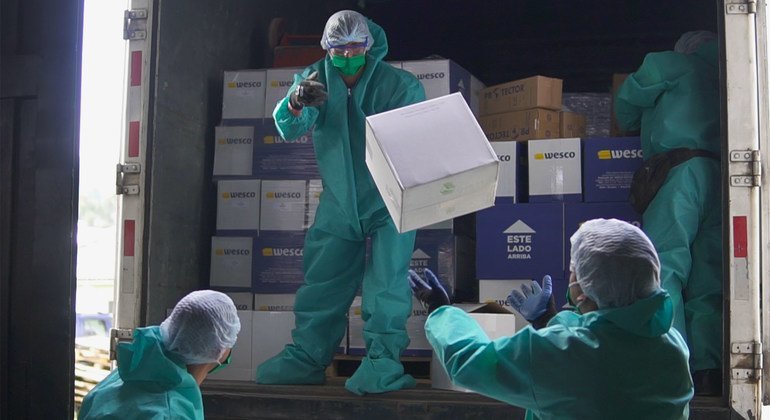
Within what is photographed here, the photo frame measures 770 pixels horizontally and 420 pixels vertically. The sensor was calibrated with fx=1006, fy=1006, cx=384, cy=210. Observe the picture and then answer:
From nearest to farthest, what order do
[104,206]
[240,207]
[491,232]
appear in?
[491,232]
[240,207]
[104,206]

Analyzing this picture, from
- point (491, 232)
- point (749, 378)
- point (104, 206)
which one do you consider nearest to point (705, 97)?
point (491, 232)

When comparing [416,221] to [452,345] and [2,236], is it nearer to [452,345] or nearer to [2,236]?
[452,345]

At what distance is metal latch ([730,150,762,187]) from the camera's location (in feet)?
12.4

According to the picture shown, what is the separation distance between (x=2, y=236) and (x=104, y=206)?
4015 cm

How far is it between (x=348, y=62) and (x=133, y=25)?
957mm

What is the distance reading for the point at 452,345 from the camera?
101 inches

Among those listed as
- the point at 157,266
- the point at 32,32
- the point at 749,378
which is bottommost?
the point at 749,378

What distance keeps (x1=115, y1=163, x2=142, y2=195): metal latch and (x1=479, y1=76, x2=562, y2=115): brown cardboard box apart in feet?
6.71

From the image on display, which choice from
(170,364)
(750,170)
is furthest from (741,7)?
(170,364)

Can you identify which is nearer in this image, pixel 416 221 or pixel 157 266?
pixel 416 221

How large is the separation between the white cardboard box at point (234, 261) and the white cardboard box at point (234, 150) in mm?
361

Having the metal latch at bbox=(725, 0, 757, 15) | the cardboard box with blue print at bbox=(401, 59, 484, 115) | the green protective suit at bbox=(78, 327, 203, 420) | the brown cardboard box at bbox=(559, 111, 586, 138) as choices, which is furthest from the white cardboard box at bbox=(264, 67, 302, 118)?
the green protective suit at bbox=(78, 327, 203, 420)

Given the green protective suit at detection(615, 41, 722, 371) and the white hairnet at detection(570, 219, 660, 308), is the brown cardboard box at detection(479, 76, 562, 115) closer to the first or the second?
the green protective suit at detection(615, 41, 722, 371)

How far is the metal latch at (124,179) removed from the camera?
14.0 ft
